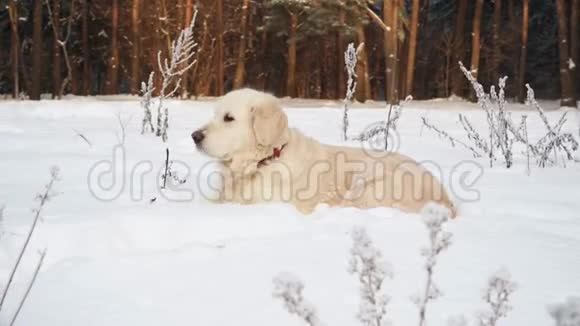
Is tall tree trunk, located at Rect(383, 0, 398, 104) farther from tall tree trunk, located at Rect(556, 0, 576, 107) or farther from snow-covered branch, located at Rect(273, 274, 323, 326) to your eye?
snow-covered branch, located at Rect(273, 274, 323, 326)

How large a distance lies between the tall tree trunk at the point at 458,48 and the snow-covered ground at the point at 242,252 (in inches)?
840

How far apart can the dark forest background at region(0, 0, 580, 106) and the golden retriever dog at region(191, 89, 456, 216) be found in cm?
1330

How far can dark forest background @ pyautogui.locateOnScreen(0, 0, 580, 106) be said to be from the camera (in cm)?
2048

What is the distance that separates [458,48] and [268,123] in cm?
2317

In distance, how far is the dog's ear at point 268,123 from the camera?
3.76m

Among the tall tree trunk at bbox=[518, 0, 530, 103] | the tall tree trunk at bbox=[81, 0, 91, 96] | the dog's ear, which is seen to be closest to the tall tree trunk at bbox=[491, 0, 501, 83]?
the tall tree trunk at bbox=[518, 0, 530, 103]

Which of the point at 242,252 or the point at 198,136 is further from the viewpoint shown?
the point at 198,136

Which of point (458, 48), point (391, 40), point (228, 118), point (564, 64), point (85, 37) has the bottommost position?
point (228, 118)

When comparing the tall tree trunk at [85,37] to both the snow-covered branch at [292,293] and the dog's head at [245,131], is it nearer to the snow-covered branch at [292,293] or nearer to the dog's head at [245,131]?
the dog's head at [245,131]

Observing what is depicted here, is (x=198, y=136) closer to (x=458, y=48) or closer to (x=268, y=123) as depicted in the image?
(x=268, y=123)

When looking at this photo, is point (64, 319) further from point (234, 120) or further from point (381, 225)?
point (234, 120)

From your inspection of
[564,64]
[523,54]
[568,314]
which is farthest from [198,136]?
[523,54]

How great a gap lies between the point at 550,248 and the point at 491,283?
1.38 metres

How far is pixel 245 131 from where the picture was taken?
3797 millimetres
